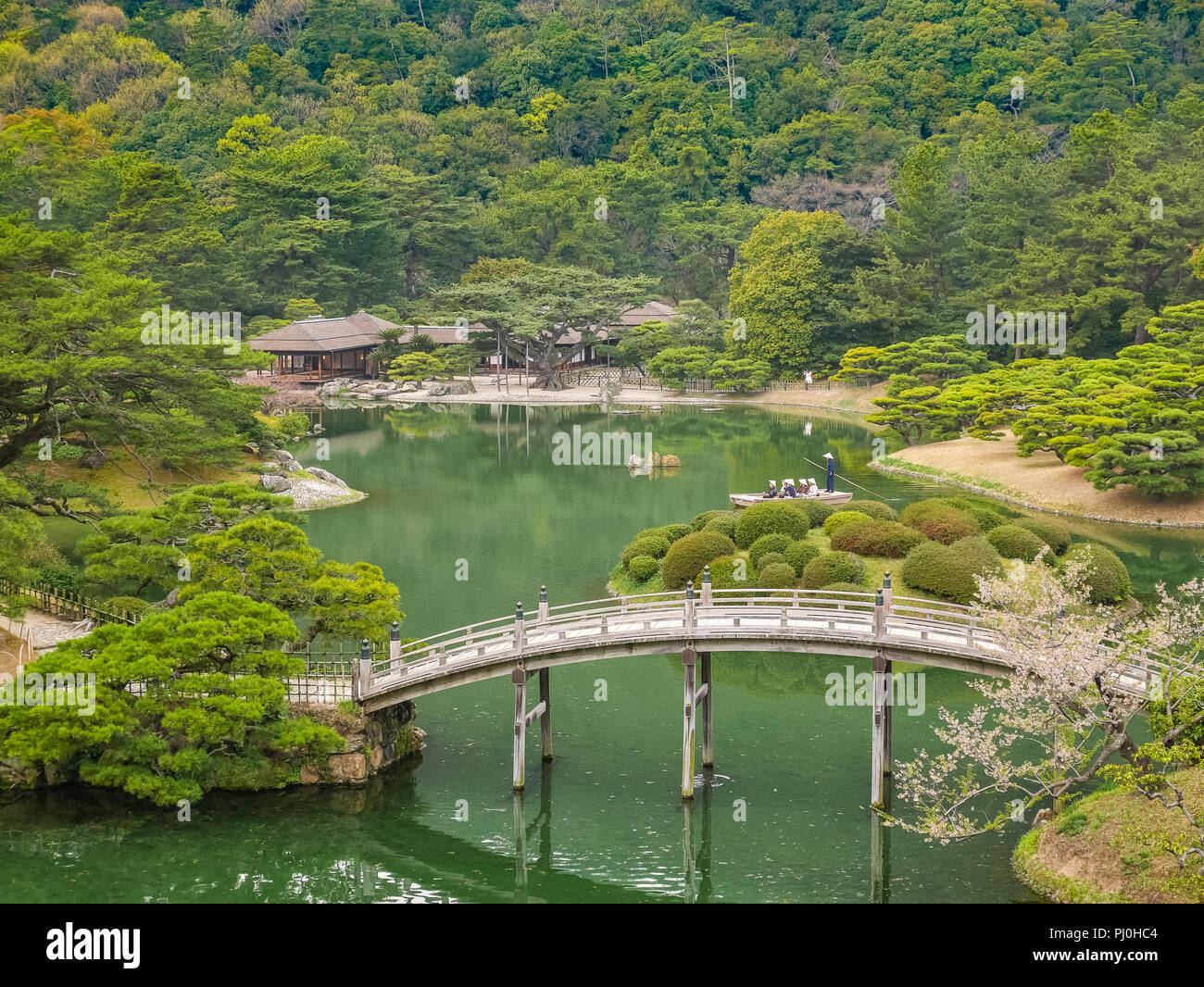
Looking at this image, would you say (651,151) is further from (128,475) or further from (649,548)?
(649,548)

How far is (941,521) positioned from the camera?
124 ft

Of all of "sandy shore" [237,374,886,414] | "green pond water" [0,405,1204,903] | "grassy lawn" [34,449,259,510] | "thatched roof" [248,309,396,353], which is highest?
"thatched roof" [248,309,396,353]

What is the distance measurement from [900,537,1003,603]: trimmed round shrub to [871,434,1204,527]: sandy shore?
14.8 m

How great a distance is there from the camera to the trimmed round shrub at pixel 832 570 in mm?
34625

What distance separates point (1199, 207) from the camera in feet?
216

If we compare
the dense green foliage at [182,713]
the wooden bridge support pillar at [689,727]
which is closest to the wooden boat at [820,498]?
the wooden bridge support pillar at [689,727]

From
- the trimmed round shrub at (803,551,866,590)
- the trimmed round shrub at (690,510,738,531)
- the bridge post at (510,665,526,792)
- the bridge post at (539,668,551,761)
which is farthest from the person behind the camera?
the trimmed round shrub at (690,510,738,531)

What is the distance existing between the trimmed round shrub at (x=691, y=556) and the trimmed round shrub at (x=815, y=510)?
2463mm

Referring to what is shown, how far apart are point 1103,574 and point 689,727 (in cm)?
1530

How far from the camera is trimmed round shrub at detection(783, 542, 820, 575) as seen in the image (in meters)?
35.7

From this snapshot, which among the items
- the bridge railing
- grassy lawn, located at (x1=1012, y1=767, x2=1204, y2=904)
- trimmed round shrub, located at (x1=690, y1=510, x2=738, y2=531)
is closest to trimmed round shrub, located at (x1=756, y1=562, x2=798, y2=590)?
trimmed round shrub, located at (x1=690, y1=510, x2=738, y2=531)

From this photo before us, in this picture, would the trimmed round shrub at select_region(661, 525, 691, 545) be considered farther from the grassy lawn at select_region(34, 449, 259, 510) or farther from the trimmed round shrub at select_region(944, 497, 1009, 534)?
the grassy lawn at select_region(34, 449, 259, 510)

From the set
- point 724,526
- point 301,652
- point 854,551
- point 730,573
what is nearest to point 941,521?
point 854,551

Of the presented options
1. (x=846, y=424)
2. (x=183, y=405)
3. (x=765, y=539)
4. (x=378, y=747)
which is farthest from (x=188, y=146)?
(x=378, y=747)
